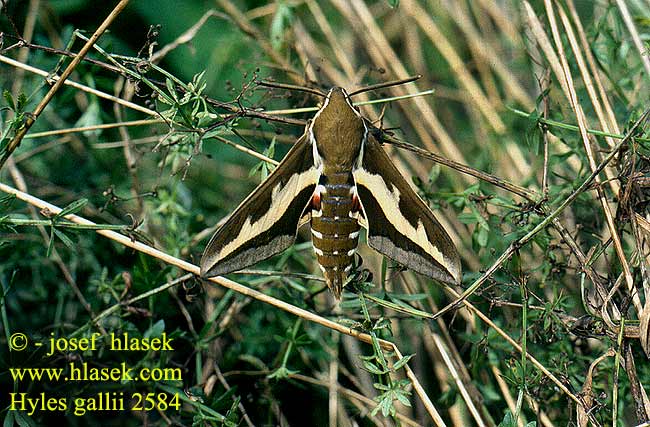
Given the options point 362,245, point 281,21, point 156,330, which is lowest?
point 156,330

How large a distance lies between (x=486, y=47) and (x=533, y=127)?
3.35ft

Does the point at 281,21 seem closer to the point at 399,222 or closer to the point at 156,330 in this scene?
the point at 399,222

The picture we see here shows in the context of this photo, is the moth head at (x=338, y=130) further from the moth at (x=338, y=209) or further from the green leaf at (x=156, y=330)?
the green leaf at (x=156, y=330)

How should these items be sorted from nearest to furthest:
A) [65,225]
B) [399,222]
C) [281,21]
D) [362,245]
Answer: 1. [65,225]
2. [399,222]
3. [281,21]
4. [362,245]

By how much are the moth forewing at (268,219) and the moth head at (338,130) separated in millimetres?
39

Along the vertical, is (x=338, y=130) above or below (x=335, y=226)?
above

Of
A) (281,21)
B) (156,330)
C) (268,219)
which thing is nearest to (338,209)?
(268,219)

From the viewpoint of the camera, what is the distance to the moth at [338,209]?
1.23m

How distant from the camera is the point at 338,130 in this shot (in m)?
1.26

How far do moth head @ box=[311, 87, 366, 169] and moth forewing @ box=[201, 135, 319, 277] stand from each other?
4 cm

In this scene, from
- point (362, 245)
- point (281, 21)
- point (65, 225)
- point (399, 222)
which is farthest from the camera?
point (362, 245)

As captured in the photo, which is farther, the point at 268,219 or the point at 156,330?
the point at 156,330

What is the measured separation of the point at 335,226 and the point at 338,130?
183 mm

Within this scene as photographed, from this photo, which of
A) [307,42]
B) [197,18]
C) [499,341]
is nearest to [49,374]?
[499,341]
